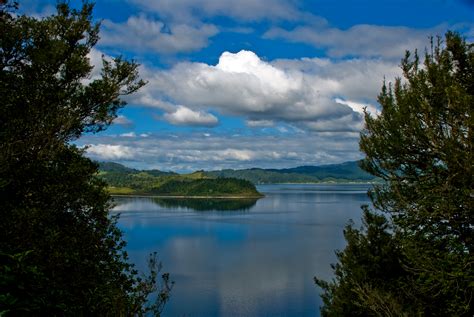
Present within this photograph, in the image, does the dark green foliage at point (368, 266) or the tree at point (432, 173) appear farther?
the dark green foliage at point (368, 266)

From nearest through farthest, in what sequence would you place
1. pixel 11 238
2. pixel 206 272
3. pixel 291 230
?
pixel 11 238 < pixel 206 272 < pixel 291 230

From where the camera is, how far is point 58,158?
2012 centimetres

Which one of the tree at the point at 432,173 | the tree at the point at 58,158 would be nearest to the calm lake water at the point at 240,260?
the tree at the point at 58,158

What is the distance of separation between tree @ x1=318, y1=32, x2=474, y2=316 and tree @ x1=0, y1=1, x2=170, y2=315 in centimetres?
1203

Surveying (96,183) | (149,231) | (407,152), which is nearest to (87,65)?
(96,183)

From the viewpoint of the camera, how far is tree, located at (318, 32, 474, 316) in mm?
16641

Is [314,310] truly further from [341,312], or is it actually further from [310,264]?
[341,312]

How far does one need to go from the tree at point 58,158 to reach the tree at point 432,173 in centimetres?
1203

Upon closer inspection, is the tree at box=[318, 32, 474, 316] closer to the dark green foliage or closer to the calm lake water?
the dark green foliage

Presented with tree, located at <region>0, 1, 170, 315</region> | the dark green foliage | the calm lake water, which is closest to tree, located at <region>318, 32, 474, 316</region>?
the dark green foliage

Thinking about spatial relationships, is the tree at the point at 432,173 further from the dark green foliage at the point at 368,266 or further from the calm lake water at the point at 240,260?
the calm lake water at the point at 240,260

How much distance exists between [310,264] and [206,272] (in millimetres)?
24375

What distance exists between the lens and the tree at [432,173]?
16.6 metres

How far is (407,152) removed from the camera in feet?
67.9
